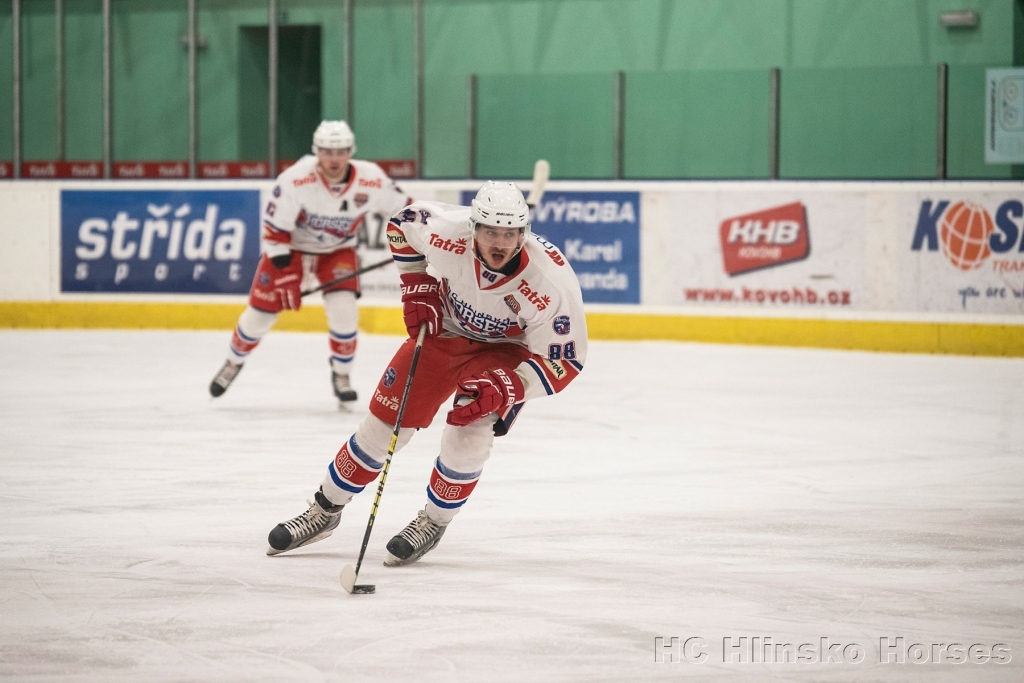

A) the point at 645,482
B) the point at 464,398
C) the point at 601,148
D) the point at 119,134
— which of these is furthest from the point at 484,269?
the point at 119,134

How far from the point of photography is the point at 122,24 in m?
13.0

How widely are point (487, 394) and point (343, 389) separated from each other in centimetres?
332

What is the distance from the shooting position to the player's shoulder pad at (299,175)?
6734 mm

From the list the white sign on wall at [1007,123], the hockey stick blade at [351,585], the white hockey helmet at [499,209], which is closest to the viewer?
the hockey stick blade at [351,585]

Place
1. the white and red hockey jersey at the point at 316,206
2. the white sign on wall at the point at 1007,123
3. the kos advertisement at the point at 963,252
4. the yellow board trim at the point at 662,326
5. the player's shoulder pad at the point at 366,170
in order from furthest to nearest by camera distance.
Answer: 1. the white sign on wall at the point at 1007,123
2. the yellow board trim at the point at 662,326
3. the kos advertisement at the point at 963,252
4. the player's shoulder pad at the point at 366,170
5. the white and red hockey jersey at the point at 316,206

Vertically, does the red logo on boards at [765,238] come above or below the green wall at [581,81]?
below

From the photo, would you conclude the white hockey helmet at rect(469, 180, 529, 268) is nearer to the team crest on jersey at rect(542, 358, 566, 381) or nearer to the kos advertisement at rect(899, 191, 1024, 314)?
the team crest on jersey at rect(542, 358, 566, 381)

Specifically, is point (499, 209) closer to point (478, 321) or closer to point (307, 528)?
point (478, 321)

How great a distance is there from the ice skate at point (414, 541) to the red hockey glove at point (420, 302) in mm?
488

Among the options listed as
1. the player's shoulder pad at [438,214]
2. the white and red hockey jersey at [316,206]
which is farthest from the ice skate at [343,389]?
the player's shoulder pad at [438,214]

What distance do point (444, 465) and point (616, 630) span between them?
0.80 metres

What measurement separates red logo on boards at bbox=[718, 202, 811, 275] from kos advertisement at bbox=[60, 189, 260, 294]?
342 centimetres

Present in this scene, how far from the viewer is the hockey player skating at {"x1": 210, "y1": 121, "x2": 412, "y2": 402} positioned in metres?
6.61

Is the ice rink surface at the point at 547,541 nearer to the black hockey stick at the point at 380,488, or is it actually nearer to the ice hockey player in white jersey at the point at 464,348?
the black hockey stick at the point at 380,488
